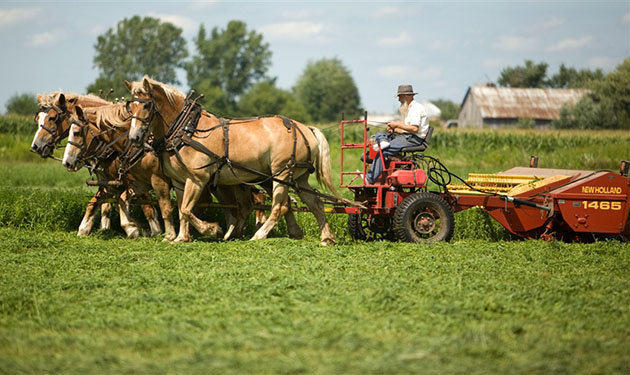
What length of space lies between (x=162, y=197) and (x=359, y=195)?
296 cm

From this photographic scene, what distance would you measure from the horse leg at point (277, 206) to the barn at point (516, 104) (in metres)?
44.5

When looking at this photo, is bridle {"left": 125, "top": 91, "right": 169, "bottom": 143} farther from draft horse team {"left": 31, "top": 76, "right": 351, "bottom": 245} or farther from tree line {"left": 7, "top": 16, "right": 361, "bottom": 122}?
tree line {"left": 7, "top": 16, "right": 361, "bottom": 122}

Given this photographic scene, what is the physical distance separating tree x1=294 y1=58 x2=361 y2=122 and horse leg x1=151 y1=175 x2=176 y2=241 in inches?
2929

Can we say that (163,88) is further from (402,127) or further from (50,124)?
(402,127)

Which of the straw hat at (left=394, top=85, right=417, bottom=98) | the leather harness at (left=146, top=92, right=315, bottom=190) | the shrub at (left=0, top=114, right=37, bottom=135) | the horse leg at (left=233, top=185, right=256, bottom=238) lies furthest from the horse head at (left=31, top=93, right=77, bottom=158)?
the shrub at (left=0, top=114, right=37, bottom=135)

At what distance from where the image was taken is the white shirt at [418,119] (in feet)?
32.7

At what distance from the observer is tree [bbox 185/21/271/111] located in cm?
7875

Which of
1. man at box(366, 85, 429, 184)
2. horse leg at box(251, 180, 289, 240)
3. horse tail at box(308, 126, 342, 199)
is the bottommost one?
horse leg at box(251, 180, 289, 240)

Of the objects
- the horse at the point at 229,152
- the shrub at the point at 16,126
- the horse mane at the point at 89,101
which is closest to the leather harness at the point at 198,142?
the horse at the point at 229,152

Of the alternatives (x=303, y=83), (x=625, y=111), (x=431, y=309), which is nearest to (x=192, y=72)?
(x=303, y=83)

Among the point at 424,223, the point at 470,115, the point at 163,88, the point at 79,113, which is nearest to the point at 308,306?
the point at 424,223

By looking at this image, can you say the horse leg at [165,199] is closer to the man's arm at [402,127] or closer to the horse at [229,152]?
the horse at [229,152]

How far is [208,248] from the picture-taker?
31.0ft

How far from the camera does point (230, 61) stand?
3100 inches
